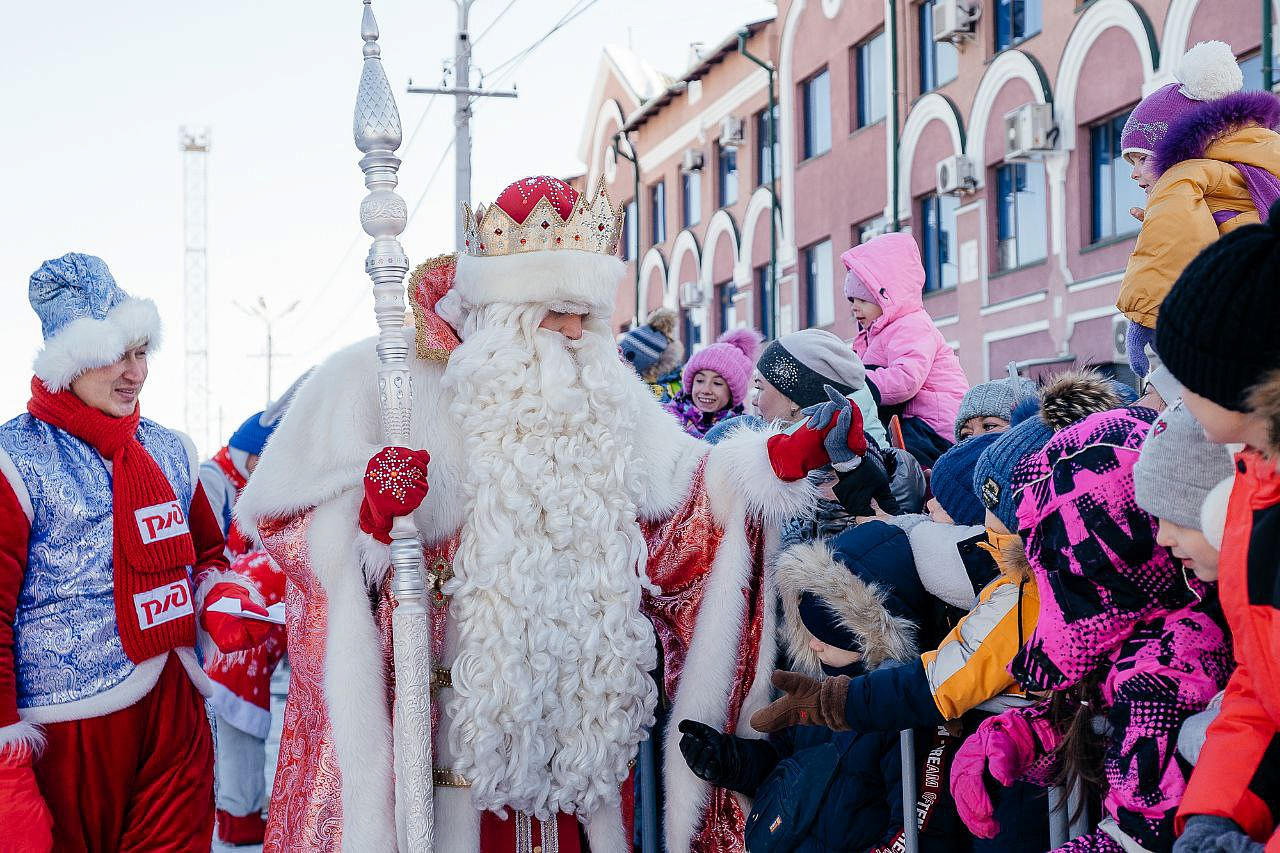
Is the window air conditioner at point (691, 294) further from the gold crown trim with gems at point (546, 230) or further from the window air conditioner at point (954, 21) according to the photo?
the gold crown trim with gems at point (546, 230)

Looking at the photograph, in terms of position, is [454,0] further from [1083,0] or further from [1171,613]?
[1171,613]

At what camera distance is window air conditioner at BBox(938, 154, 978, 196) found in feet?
48.1

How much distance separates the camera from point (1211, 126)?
127 inches

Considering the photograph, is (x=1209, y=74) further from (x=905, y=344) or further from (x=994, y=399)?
(x=905, y=344)

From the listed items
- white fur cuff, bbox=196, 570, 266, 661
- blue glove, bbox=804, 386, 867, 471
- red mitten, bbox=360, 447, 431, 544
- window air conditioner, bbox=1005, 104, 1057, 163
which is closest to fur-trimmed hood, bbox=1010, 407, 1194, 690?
blue glove, bbox=804, 386, 867, 471

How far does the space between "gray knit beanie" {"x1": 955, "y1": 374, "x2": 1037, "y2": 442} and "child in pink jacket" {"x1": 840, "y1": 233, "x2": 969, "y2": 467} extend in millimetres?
506

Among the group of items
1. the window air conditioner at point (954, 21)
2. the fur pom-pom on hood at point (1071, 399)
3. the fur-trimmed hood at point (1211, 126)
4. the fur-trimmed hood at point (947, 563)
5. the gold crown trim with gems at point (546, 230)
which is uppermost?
the window air conditioner at point (954, 21)

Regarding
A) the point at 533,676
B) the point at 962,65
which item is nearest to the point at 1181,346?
the point at 533,676

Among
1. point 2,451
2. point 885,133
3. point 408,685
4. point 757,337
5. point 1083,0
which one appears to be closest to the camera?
point 408,685

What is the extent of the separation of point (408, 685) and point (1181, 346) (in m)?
1.97

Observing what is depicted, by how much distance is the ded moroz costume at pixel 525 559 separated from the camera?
3203mm

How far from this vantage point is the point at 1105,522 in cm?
218

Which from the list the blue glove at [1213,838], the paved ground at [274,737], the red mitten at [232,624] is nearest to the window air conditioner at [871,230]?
the paved ground at [274,737]

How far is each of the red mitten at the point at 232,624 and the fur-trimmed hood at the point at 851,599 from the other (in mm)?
1460
